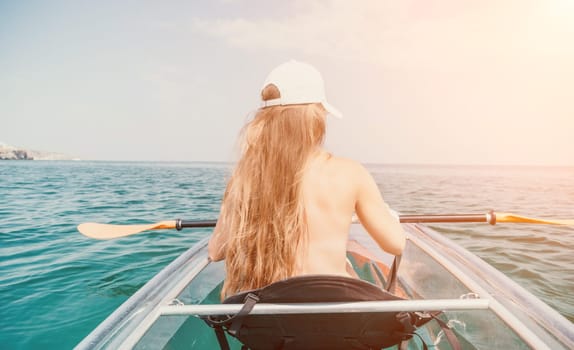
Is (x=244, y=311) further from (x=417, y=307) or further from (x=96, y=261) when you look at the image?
(x=96, y=261)

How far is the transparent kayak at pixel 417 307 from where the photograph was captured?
1221 mm

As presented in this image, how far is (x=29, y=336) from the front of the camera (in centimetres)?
309

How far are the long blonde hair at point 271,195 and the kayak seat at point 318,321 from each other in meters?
0.19

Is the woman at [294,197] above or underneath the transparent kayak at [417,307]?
above

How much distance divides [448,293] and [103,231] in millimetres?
2406

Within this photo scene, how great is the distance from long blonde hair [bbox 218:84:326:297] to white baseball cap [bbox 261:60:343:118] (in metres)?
0.02

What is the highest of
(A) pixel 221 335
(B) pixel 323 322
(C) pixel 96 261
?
(B) pixel 323 322

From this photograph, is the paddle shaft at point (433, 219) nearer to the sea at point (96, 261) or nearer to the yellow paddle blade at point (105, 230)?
the yellow paddle blade at point (105, 230)

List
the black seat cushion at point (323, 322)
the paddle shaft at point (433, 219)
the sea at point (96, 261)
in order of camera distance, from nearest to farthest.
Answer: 1. the black seat cushion at point (323, 322)
2. the paddle shaft at point (433, 219)
3. the sea at point (96, 261)

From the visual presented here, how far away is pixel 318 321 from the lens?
3.96ft

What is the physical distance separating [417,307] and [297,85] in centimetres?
92

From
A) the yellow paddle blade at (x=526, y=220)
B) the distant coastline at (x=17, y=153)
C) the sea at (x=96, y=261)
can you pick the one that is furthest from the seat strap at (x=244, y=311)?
the distant coastline at (x=17, y=153)

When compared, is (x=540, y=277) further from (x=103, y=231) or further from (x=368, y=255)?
(x=103, y=231)

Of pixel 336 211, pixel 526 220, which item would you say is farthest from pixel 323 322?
pixel 526 220
